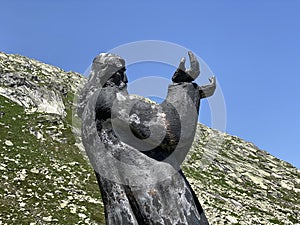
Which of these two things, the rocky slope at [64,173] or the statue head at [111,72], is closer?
the statue head at [111,72]

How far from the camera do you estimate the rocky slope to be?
102 feet

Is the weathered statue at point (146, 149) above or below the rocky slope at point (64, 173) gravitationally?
below

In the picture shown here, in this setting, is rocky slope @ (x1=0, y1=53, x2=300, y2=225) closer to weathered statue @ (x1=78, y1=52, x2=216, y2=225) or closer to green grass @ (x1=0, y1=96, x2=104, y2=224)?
green grass @ (x1=0, y1=96, x2=104, y2=224)

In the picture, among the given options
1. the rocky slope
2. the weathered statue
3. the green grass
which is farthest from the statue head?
the green grass

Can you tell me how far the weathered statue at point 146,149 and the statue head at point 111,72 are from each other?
9 centimetres

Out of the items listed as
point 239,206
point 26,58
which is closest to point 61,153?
point 239,206

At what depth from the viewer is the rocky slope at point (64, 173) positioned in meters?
31.2

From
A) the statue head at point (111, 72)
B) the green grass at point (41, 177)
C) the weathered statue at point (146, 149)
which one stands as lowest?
the weathered statue at point (146, 149)

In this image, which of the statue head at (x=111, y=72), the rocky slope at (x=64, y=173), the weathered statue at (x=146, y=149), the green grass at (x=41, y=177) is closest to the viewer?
the weathered statue at (x=146, y=149)

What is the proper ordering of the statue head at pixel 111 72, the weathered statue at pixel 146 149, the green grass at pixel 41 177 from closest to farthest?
1. the weathered statue at pixel 146 149
2. the statue head at pixel 111 72
3. the green grass at pixel 41 177

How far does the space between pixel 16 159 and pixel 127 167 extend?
35.1 meters

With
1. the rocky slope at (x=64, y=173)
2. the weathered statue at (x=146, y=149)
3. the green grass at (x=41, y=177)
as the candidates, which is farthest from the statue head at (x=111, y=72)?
A: the green grass at (x=41, y=177)

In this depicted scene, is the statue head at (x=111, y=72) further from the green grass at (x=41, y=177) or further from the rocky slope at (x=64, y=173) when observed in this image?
the green grass at (x=41, y=177)

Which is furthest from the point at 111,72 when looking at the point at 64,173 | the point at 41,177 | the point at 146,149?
the point at 64,173
